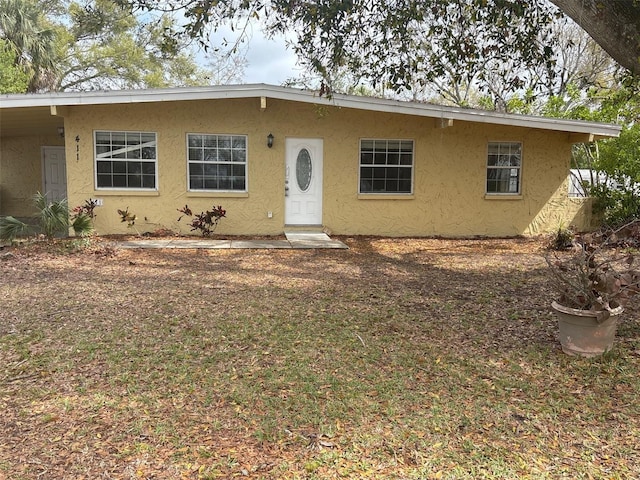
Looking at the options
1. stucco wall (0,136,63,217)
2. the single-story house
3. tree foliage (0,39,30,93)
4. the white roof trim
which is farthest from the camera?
tree foliage (0,39,30,93)

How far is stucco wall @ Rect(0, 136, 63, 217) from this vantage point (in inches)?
613

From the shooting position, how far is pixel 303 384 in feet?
11.8

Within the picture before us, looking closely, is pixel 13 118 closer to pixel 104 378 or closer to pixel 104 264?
pixel 104 264

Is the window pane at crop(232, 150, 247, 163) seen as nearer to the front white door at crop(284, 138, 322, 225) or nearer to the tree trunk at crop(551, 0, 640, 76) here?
the front white door at crop(284, 138, 322, 225)

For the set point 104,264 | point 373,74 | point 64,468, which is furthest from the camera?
point 104,264

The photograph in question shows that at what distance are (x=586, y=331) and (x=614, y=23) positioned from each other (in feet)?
8.72

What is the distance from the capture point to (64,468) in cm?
260

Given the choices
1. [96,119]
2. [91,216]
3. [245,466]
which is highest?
[96,119]

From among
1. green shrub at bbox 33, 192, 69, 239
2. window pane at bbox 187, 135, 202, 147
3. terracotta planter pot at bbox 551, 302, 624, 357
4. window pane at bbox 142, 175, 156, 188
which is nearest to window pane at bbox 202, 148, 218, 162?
window pane at bbox 187, 135, 202, 147

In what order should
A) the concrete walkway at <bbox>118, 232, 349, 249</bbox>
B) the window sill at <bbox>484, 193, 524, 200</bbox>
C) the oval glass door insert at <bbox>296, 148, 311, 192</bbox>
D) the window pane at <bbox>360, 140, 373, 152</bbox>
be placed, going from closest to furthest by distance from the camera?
the concrete walkway at <bbox>118, 232, 349, 249</bbox>, the oval glass door insert at <bbox>296, 148, 311, 192</bbox>, the window pane at <bbox>360, 140, 373, 152</bbox>, the window sill at <bbox>484, 193, 524, 200</bbox>

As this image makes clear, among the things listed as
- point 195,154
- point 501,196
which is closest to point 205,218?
point 195,154

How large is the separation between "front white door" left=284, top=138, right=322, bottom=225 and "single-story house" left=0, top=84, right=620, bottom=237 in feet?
0.08

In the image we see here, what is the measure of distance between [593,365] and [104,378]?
3786mm

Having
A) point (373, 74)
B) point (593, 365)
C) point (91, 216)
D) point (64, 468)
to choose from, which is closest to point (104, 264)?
point (91, 216)
